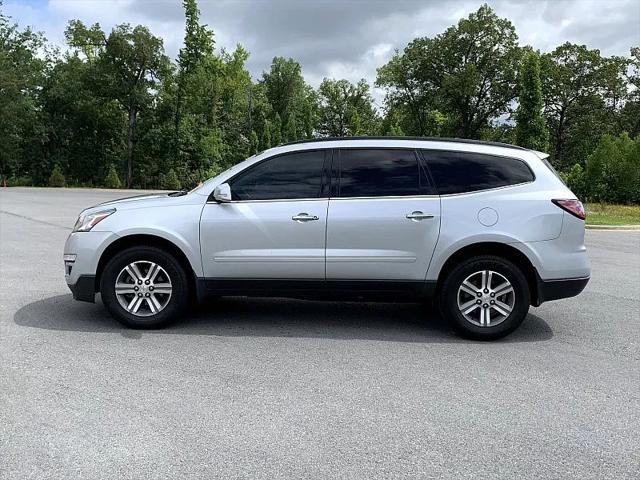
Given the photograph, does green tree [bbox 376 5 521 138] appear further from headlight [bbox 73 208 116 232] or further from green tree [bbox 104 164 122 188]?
headlight [bbox 73 208 116 232]

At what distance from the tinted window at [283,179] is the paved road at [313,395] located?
4.31ft

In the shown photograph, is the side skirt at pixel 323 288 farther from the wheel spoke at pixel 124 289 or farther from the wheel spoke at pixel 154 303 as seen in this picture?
the wheel spoke at pixel 124 289

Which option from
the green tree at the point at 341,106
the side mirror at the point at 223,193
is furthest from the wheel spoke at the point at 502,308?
the green tree at the point at 341,106

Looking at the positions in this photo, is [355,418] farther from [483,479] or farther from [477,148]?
[477,148]

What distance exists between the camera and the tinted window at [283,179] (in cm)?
544

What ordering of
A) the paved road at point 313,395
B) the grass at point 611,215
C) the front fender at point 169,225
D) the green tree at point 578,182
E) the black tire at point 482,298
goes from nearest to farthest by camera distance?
1. the paved road at point 313,395
2. the black tire at point 482,298
3. the front fender at point 169,225
4. the grass at point 611,215
5. the green tree at point 578,182

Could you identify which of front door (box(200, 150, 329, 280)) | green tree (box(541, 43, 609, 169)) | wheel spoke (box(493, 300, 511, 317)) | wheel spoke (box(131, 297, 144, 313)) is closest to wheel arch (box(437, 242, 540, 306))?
wheel spoke (box(493, 300, 511, 317))

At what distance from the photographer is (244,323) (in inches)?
227

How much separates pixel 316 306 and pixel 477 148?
2493mm

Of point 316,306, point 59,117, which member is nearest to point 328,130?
point 59,117

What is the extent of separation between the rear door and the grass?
1565cm

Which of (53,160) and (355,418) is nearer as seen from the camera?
(355,418)

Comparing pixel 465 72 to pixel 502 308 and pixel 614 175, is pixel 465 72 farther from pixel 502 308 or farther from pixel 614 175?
pixel 502 308

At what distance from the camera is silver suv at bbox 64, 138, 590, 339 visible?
17.2 feet
